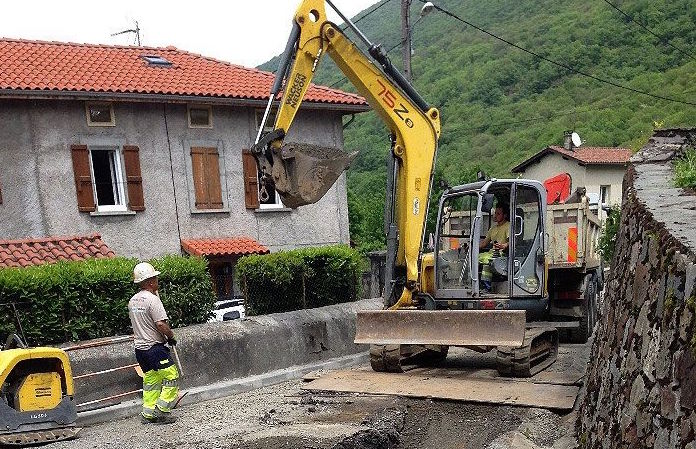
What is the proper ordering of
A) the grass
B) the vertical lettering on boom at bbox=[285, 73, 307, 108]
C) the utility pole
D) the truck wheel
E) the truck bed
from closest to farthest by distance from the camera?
the grass
the vertical lettering on boom at bbox=[285, 73, 307, 108]
the truck bed
the truck wheel
the utility pole

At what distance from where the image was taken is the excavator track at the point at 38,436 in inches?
271

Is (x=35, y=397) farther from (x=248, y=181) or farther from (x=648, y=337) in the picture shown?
(x=248, y=181)

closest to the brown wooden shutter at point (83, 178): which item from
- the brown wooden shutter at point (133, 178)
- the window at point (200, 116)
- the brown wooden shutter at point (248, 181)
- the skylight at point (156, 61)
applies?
the brown wooden shutter at point (133, 178)

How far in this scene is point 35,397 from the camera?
7.19 m

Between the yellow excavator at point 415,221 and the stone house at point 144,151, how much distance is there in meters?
9.16

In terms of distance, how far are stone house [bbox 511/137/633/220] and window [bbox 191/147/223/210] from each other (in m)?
22.6

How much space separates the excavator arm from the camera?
8.48m

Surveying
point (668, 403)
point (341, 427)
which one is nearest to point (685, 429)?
point (668, 403)

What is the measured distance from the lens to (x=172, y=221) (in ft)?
59.4

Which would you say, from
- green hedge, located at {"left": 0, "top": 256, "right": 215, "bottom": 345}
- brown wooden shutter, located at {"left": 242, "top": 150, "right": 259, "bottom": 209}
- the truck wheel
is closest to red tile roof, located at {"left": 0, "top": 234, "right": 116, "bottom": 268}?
green hedge, located at {"left": 0, "top": 256, "right": 215, "bottom": 345}

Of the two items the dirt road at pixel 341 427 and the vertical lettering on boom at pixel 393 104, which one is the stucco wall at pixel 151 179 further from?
the vertical lettering on boom at pixel 393 104

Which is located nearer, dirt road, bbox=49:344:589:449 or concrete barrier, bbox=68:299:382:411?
dirt road, bbox=49:344:589:449

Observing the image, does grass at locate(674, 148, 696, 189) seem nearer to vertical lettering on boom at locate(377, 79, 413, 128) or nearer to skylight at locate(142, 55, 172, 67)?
vertical lettering on boom at locate(377, 79, 413, 128)

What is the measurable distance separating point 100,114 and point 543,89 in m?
44.0
